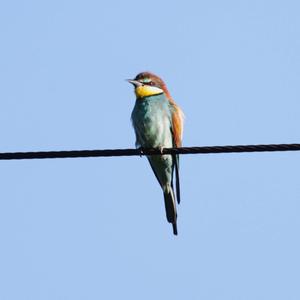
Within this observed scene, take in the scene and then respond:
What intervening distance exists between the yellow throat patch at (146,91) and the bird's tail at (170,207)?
79 centimetres

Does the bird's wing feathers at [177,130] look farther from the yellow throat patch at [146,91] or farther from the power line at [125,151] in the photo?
the power line at [125,151]

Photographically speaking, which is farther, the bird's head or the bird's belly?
the bird's head

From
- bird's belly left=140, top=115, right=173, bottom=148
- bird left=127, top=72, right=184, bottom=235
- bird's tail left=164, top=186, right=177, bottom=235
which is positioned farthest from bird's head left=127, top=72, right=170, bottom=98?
bird's tail left=164, top=186, right=177, bottom=235

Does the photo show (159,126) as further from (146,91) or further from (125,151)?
(125,151)

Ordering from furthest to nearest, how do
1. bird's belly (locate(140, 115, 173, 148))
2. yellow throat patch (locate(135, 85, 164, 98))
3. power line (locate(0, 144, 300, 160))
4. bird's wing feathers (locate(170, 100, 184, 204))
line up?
1. yellow throat patch (locate(135, 85, 164, 98))
2. bird's wing feathers (locate(170, 100, 184, 204))
3. bird's belly (locate(140, 115, 173, 148))
4. power line (locate(0, 144, 300, 160))

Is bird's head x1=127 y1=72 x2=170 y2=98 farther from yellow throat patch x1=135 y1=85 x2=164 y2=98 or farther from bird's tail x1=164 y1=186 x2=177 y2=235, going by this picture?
bird's tail x1=164 y1=186 x2=177 y2=235

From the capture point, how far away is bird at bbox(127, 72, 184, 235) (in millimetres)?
5750

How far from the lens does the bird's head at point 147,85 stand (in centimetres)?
602

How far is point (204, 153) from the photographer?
12.7 ft

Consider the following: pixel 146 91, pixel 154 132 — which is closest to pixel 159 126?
pixel 154 132

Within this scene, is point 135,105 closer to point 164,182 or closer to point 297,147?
point 164,182

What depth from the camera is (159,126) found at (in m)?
5.75

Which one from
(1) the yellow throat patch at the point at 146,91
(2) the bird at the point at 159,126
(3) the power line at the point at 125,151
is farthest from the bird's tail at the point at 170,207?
(3) the power line at the point at 125,151

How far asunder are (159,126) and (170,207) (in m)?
Result: 0.69
